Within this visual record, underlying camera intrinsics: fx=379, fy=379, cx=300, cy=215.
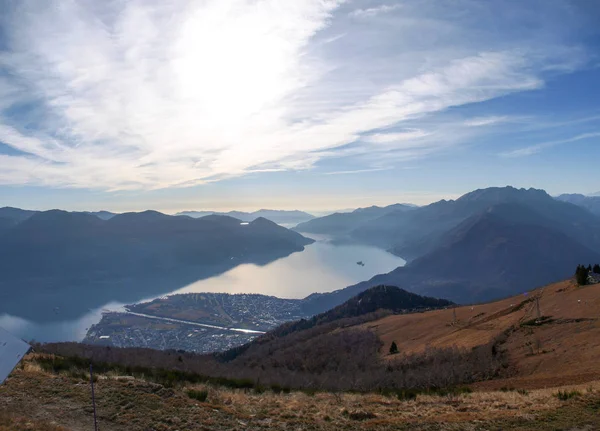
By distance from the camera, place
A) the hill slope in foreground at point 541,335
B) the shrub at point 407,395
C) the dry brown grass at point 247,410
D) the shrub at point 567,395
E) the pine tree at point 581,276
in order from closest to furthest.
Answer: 1. the dry brown grass at point 247,410
2. the shrub at point 567,395
3. the shrub at point 407,395
4. the hill slope in foreground at point 541,335
5. the pine tree at point 581,276

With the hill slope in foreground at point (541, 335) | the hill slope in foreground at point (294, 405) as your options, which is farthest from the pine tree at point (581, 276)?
the hill slope in foreground at point (294, 405)

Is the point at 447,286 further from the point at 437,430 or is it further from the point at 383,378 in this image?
the point at 437,430

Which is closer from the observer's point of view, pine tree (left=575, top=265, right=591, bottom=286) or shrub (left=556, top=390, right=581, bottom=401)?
shrub (left=556, top=390, right=581, bottom=401)

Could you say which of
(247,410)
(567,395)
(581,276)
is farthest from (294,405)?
(581,276)

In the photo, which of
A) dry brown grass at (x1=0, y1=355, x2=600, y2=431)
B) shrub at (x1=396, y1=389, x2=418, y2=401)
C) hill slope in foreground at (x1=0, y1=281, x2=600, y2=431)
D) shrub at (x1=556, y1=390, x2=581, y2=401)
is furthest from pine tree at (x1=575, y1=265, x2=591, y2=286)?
shrub at (x1=556, y1=390, x2=581, y2=401)

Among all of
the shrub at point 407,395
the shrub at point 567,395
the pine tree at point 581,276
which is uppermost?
the pine tree at point 581,276

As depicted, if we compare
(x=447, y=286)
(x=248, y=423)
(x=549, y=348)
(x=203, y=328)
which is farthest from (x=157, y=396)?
(x=447, y=286)

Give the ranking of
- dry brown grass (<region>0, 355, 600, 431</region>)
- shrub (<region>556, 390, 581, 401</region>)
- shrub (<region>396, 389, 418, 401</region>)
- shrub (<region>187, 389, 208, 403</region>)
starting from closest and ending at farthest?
dry brown grass (<region>0, 355, 600, 431</region>)
shrub (<region>556, 390, 581, 401</region>)
shrub (<region>187, 389, 208, 403</region>)
shrub (<region>396, 389, 418, 401</region>)

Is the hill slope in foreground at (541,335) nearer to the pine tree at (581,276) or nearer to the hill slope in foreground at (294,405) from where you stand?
the hill slope in foreground at (294,405)

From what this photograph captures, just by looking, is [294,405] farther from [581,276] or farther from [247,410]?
[581,276]

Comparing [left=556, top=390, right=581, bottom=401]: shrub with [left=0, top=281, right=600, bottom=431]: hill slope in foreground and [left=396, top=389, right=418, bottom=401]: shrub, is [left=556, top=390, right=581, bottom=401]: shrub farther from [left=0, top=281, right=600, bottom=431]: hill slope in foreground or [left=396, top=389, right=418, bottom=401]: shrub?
[left=396, top=389, right=418, bottom=401]: shrub

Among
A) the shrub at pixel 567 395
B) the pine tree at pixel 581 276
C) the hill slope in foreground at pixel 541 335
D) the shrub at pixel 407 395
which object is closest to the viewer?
the shrub at pixel 567 395
